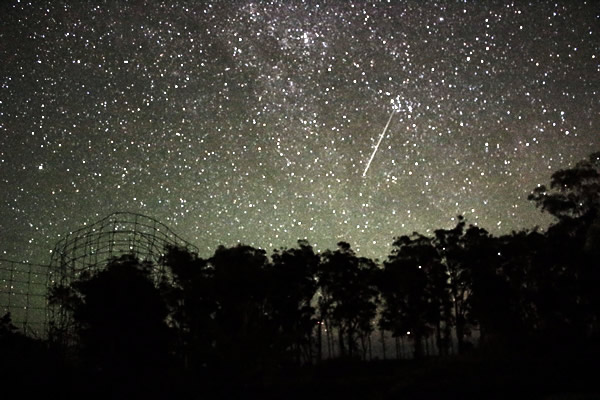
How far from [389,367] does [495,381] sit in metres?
13.6

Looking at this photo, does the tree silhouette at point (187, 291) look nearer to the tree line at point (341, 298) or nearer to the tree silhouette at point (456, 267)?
the tree line at point (341, 298)

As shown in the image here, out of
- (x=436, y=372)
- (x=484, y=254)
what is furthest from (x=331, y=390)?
(x=484, y=254)

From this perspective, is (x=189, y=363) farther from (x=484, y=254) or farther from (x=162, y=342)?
(x=484, y=254)

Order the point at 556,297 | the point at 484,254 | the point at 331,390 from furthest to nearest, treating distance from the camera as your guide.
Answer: the point at 484,254 → the point at 556,297 → the point at 331,390

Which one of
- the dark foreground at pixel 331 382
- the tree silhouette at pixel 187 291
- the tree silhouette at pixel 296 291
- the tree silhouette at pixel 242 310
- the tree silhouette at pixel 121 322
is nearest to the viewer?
the dark foreground at pixel 331 382

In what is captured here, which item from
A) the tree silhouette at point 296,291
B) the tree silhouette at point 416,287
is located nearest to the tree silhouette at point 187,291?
the tree silhouette at point 296,291

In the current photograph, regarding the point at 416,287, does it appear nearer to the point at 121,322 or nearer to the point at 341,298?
the point at 341,298

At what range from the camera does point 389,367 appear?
103ft

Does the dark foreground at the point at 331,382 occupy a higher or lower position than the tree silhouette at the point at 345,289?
lower

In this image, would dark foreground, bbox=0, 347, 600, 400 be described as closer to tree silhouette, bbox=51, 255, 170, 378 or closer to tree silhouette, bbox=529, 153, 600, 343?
tree silhouette, bbox=51, 255, 170, 378

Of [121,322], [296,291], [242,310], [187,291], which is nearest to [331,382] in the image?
[242,310]

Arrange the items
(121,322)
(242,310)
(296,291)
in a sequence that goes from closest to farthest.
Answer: (121,322), (242,310), (296,291)

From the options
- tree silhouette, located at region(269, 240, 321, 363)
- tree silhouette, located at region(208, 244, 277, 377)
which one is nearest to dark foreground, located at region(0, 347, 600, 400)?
tree silhouette, located at region(208, 244, 277, 377)

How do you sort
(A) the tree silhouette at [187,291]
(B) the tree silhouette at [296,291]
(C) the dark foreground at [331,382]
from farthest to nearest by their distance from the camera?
1. (B) the tree silhouette at [296,291]
2. (A) the tree silhouette at [187,291]
3. (C) the dark foreground at [331,382]
